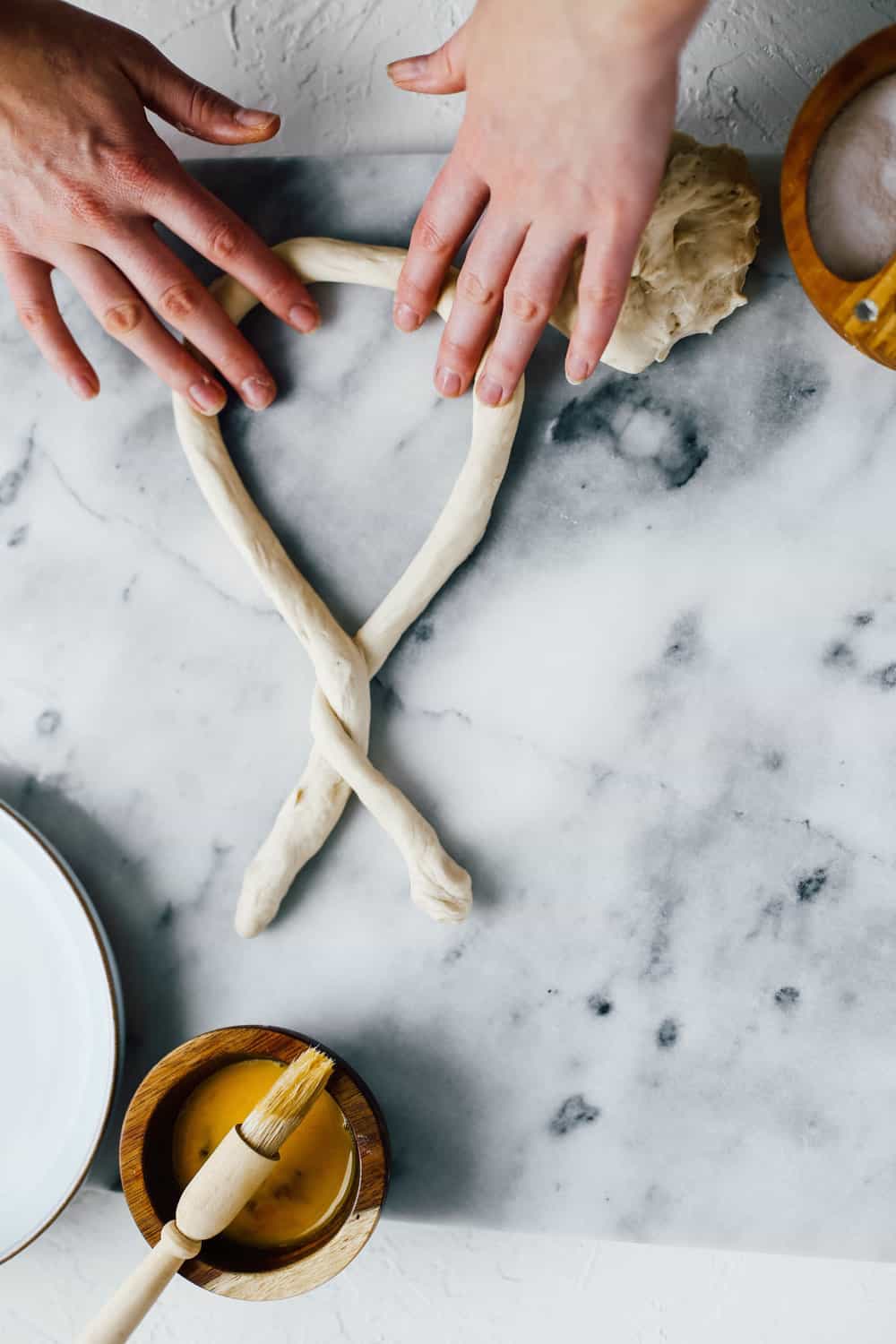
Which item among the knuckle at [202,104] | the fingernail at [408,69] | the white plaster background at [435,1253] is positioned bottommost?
the white plaster background at [435,1253]

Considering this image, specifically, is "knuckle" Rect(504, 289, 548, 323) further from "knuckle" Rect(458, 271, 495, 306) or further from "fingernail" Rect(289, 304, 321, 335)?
"fingernail" Rect(289, 304, 321, 335)

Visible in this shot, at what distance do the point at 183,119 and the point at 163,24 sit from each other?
13 cm

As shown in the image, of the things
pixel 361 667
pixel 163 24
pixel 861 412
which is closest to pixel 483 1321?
pixel 361 667

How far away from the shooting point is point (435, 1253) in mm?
775

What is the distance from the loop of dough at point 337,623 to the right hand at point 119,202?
0.10 ft

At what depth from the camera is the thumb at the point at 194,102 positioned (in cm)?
68

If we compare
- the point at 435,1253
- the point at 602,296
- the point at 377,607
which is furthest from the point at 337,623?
the point at 435,1253

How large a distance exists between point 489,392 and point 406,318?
9 centimetres

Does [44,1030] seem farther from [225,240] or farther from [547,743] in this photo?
[225,240]

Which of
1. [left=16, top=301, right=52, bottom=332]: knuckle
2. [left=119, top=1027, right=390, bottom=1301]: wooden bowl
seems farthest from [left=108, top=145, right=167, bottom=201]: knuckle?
[left=119, top=1027, right=390, bottom=1301]: wooden bowl

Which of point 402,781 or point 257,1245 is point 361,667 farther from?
point 257,1245

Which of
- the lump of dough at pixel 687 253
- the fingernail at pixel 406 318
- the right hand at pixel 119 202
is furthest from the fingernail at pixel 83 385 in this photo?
the lump of dough at pixel 687 253

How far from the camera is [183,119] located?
2.25ft

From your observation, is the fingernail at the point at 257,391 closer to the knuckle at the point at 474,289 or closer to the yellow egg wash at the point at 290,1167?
the knuckle at the point at 474,289
